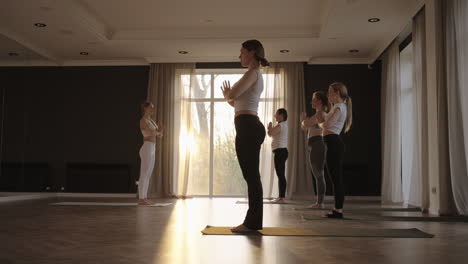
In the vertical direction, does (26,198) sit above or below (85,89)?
below

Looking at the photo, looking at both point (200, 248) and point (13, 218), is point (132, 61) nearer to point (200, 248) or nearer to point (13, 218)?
point (13, 218)

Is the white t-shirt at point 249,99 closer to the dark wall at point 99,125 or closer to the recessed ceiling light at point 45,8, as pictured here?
the recessed ceiling light at point 45,8

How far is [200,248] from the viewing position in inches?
94.3

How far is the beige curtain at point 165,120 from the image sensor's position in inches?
351

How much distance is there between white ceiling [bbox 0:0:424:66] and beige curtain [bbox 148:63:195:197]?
10.2 inches

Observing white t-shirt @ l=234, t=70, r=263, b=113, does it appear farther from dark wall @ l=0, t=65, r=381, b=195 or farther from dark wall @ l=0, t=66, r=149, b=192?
dark wall @ l=0, t=66, r=149, b=192

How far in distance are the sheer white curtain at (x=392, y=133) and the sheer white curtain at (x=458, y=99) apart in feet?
8.42

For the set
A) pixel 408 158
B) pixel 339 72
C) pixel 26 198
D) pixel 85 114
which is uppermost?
pixel 339 72

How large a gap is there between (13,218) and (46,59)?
587cm

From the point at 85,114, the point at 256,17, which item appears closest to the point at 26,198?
the point at 85,114

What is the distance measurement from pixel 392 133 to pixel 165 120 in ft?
14.0

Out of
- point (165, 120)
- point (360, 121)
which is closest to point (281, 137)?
point (360, 121)

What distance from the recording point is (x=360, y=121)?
8.97 m

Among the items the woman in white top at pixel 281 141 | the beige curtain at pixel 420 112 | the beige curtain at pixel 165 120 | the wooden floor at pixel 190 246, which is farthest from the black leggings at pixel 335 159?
the beige curtain at pixel 165 120
